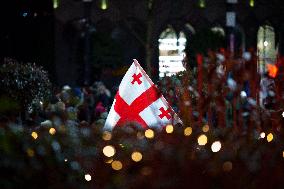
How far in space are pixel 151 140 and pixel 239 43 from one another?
3704 cm

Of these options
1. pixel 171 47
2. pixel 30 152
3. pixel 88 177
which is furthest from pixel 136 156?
pixel 171 47

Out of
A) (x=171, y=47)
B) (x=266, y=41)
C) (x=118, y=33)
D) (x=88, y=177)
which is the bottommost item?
(x=88, y=177)

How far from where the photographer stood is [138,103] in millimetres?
9164

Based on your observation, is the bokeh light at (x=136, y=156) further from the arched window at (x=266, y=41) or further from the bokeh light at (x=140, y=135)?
the arched window at (x=266, y=41)

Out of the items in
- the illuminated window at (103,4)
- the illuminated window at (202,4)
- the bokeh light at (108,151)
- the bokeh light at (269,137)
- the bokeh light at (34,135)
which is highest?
the illuminated window at (202,4)

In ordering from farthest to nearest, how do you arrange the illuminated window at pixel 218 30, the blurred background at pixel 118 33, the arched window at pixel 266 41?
the arched window at pixel 266 41 < the illuminated window at pixel 218 30 < the blurred background at pixel 118 33

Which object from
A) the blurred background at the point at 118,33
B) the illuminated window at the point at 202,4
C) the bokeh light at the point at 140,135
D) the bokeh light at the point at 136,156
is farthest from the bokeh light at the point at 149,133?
the illuminated window at the point at 202,4

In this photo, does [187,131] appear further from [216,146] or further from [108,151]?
[108,151]

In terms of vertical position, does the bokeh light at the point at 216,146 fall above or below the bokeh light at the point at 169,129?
below

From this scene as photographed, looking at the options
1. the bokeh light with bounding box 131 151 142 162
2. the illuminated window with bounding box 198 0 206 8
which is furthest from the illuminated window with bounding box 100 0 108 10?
the bokeh light with bounding box 131 151 142 162

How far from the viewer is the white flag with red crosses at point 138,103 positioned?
897 cm

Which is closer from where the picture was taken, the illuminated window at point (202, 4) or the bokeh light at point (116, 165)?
the bokeh light at point (116, 165)

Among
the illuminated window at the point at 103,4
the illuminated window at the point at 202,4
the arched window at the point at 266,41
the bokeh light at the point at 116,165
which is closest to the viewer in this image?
the bokeh light at the point at 116,165

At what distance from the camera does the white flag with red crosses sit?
8.97 metres
